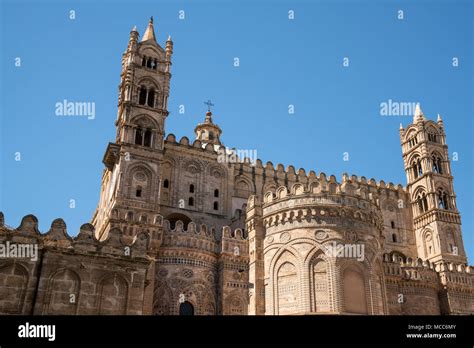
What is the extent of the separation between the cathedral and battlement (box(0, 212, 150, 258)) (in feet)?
0.13

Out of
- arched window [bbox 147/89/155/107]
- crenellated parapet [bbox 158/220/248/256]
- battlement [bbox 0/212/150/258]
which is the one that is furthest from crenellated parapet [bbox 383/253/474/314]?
battlement [bbox 0/212/150/258]

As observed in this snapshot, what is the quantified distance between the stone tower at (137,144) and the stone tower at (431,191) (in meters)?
26.8

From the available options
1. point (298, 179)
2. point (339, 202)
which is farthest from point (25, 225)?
point (298, 179)

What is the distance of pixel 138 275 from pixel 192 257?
16986mm

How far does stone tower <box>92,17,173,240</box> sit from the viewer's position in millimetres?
36375

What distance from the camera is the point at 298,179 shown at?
160 ft

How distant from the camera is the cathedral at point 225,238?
56.0ft

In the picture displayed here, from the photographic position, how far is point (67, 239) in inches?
705

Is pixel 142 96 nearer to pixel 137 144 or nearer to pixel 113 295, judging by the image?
pixel 137 144

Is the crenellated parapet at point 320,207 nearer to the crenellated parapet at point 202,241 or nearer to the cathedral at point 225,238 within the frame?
the cathedral at point 225,238

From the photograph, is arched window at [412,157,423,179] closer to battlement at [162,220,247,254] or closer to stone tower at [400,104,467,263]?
stone tower at [400,104,467,263]
